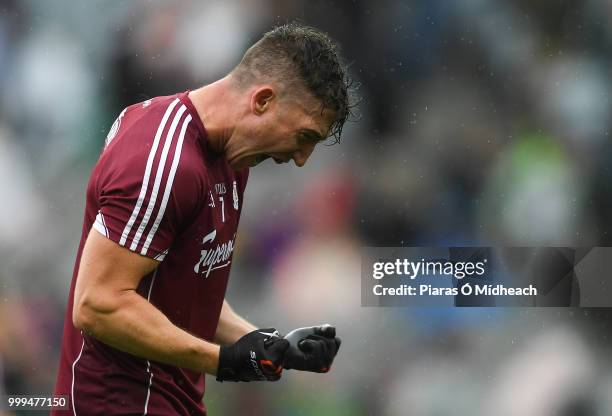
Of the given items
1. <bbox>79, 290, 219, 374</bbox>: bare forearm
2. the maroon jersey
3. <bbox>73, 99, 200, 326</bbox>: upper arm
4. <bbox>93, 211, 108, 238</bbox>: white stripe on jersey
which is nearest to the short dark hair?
the maroon jersey

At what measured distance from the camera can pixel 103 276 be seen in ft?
6.01

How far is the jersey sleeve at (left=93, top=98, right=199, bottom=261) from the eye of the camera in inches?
72.6

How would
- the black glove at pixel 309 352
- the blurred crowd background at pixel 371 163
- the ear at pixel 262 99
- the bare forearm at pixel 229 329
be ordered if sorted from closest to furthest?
the black glove at pixel 309 352 < the ear at pixel 262 99 < the bare forearm at pixel 229 329 < the blurred crowd background at pixel 371 163

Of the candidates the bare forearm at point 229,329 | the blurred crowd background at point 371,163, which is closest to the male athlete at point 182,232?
the bare forearm at point 229,329

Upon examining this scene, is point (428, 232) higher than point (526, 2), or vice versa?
point (526, 2)

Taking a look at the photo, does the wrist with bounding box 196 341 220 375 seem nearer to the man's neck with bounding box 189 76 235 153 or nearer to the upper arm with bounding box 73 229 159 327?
the upper arm with bounding box 73 229 159 327

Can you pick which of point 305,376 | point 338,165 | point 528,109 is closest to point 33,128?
point 338,165

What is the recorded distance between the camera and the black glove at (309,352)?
1968 millimetres

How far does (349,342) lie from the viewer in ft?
13.3

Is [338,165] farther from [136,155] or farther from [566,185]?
[136,155]

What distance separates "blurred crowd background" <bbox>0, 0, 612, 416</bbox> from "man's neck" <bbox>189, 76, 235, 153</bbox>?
1958mm

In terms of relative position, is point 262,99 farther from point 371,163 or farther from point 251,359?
point 371,163

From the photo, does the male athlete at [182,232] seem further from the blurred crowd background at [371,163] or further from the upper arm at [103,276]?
the blurred crowd background at [371,163]

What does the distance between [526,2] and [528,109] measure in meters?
0.49
